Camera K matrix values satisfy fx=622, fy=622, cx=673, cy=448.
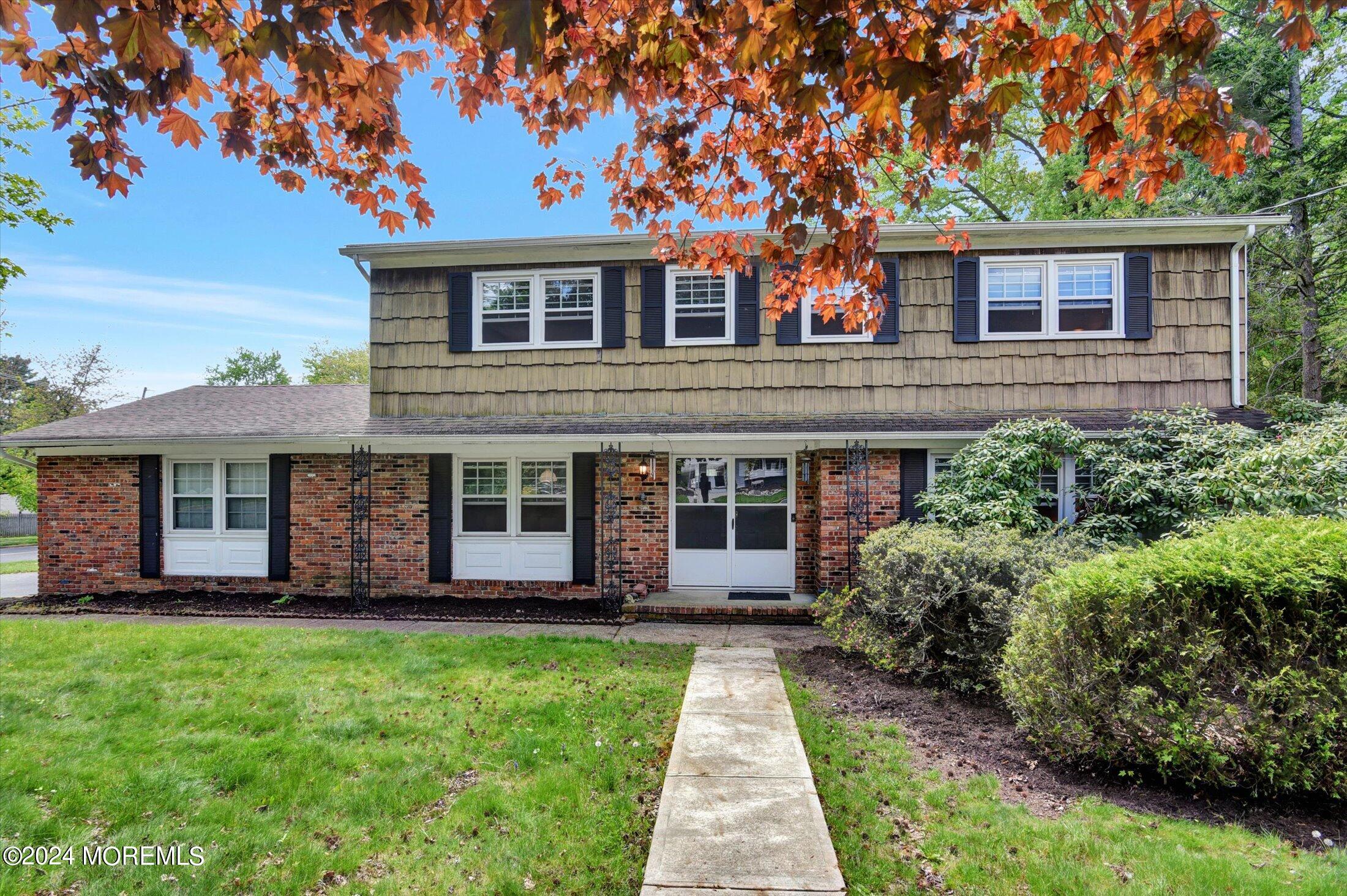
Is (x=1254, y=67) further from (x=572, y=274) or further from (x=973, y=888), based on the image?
(x=973, y=888)

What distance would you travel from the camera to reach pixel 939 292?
8648mm

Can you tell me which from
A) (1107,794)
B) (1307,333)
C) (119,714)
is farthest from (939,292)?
(1307,333)

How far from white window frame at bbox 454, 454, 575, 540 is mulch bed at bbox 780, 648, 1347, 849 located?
15.6ft

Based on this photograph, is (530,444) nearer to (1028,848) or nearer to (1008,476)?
(1008,476)

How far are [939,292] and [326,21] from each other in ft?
26.5

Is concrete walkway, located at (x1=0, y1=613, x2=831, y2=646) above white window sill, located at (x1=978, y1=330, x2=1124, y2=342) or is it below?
below

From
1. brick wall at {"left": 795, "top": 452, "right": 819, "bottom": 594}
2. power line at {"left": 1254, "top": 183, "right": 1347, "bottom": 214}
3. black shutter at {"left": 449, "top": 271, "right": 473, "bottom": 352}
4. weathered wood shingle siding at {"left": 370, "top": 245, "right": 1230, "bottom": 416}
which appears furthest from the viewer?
power line at {"left": 1254, "top": 183, "right": 1347, "bottom": 214}

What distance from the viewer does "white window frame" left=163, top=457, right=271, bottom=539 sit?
960 centimetres

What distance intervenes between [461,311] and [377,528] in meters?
3.46

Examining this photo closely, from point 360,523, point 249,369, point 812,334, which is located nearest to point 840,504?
point 812,334

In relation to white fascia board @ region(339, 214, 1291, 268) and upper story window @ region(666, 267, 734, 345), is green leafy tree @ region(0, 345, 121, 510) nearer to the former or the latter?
white fascia board @ region(339, 214, 1291, 268)

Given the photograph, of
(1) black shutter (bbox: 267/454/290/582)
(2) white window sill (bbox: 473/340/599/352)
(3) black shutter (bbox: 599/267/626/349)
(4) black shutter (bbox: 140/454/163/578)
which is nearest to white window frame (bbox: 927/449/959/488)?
(3) black shutter (bbox: 599/267/626/349)

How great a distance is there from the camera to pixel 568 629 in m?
7.71

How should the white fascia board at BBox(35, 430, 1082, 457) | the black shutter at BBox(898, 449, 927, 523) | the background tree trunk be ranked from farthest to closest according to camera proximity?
1. the background tree trunk
2. the black shutter at BBox(898, 449, 927, 523)
3. the white fascia board at BBox(35, 430, 1082, 457)
